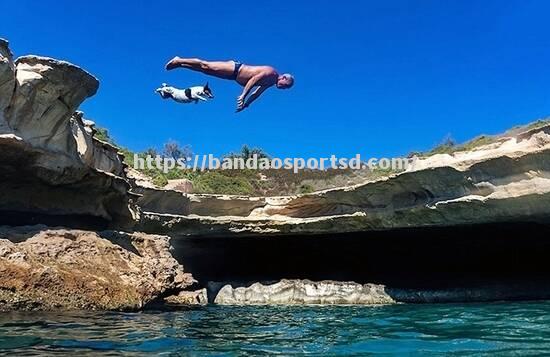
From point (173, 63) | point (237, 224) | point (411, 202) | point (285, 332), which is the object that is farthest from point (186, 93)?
point (285, 332)

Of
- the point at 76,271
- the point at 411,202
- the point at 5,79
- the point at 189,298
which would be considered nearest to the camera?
the point at 5,79

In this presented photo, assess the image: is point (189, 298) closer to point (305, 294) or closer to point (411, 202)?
point (305, 294)

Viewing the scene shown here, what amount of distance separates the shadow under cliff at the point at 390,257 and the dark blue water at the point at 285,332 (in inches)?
135

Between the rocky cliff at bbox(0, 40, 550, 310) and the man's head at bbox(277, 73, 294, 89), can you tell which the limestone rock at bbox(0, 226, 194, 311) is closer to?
the rocky cliff at bbox(0, 40, 550, 310)

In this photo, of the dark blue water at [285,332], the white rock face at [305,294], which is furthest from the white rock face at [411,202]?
the dark blue water at [285,332]

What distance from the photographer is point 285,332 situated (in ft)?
20.7

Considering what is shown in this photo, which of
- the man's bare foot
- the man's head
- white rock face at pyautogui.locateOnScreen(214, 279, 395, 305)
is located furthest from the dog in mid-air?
white rock face at pyautogui.locateOnScreen(214, 279, 395, 305)

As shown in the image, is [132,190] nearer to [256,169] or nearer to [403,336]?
[403,336]

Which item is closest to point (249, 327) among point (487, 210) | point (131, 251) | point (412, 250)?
point (131, 251)

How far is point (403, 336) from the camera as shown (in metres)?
5.75

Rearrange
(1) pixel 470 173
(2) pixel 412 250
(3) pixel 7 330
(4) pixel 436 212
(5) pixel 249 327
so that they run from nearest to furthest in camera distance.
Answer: (3) pixel 7 330
(5) pixel 249 327
(1) pixel 470 173
(4) pixel 436 212
(2) pixel 412 250

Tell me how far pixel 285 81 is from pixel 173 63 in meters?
3.89

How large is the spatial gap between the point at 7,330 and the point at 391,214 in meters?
6.92

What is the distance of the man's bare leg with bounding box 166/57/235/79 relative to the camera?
17953 mm
